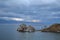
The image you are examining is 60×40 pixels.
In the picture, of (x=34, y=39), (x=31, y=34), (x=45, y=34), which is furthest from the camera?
(x=45, y=34)

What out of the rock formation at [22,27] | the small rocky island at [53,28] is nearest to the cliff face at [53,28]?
the small rocky island at [53,28]

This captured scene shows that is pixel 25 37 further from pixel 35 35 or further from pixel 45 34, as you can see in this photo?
pixel 45 34

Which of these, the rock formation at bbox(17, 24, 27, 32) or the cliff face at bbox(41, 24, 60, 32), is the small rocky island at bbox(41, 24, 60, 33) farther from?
the rock formation at bbox(17, 24, 27, 32)

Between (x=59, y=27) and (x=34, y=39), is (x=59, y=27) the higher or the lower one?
the higher one

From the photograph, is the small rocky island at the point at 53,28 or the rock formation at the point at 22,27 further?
the small rocky island at the point at 53,28

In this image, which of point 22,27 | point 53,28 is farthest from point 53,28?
point 22,27

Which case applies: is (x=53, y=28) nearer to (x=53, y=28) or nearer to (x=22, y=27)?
(x=53, y=28)

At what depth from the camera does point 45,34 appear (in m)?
14.5

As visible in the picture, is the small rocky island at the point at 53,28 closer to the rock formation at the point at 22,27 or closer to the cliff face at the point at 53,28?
the cliff face at the point at 53,28

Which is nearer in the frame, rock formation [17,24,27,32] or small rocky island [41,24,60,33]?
rock formation [17,24,27,32]

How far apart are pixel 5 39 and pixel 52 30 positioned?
13.7ft

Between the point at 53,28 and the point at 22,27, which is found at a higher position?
the point at 22,27

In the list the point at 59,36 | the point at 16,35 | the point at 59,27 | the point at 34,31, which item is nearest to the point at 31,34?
the point at 34,31

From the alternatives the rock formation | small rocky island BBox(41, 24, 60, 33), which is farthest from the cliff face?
the rock formation
